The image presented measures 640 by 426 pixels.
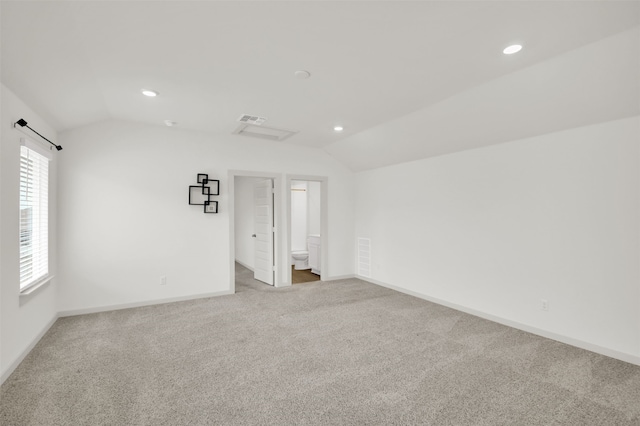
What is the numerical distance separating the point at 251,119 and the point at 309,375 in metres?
3.19

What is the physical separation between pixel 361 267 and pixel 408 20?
4.79 meters

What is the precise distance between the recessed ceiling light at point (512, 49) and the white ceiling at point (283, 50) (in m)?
0.05

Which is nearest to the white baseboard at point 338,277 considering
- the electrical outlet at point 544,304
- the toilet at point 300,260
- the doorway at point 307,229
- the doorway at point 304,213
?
the doorway at point 307,229

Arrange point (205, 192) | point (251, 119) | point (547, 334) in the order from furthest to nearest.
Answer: point (205, 192), point (251, 119), point (547, 334)

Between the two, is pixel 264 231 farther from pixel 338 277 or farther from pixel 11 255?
pixel 11 255

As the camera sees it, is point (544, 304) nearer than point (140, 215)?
Yes

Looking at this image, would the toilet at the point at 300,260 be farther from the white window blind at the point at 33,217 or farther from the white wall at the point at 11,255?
the white wall at the point at 11,255

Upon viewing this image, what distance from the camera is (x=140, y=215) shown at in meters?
4.33

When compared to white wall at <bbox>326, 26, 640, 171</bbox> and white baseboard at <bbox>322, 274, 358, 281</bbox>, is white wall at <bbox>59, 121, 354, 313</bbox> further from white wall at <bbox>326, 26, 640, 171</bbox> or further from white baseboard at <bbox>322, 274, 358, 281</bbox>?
white wall at <bbox>326, 26, 640, 171</bbox>

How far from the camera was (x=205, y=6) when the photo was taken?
181 cm

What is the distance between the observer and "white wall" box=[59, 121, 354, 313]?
3973mm

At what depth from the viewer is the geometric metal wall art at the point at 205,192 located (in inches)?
184

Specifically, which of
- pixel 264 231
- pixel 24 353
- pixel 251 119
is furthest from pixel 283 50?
pixel 264 231

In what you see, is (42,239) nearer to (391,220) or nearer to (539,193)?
(391,220)
